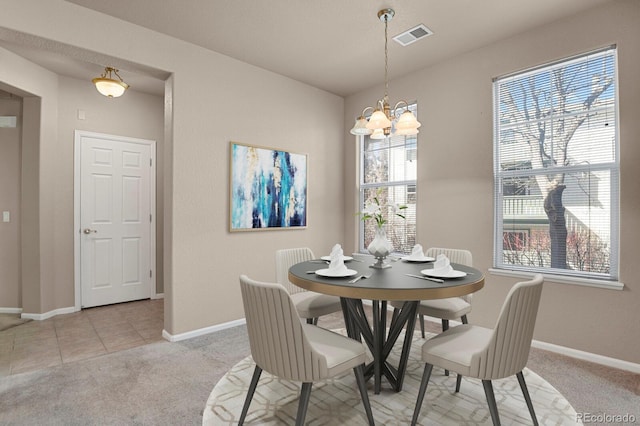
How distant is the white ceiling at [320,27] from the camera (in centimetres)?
265

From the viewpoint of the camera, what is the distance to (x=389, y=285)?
1.78 metres

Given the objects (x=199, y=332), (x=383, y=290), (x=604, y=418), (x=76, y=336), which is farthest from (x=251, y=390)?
(x=76, y=336)

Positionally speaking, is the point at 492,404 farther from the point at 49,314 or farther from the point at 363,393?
the point at 49,314

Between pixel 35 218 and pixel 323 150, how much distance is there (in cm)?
345

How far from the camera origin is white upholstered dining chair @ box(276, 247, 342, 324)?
253 centimetres

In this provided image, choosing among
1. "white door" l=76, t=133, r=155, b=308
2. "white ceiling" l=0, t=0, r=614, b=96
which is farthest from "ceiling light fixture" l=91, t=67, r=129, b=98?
"white door" l=76, t=133, r=155, b=308

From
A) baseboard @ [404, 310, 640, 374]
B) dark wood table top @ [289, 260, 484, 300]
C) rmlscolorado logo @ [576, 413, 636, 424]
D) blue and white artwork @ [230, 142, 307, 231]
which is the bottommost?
rmlscolorado logo @ [576, 413, 636, 424]

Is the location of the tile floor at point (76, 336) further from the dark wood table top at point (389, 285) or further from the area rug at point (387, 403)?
the dark wood table top at point (389, 285)

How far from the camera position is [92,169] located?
4.20 meters

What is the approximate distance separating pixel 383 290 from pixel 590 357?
225 cm

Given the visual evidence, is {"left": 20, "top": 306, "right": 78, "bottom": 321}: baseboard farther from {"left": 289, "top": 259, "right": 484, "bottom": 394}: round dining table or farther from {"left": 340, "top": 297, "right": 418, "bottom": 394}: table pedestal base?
{"left": 340, "top": 297, "right": 418, "bottom": 394}: table pedestal base

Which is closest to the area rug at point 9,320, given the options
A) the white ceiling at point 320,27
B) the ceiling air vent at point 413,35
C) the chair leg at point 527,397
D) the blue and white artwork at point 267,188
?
the blue and white artwork at point 267,188

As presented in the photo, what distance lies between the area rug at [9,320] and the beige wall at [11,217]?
149 mm

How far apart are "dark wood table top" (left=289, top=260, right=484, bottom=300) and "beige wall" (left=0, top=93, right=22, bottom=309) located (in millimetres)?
3830
